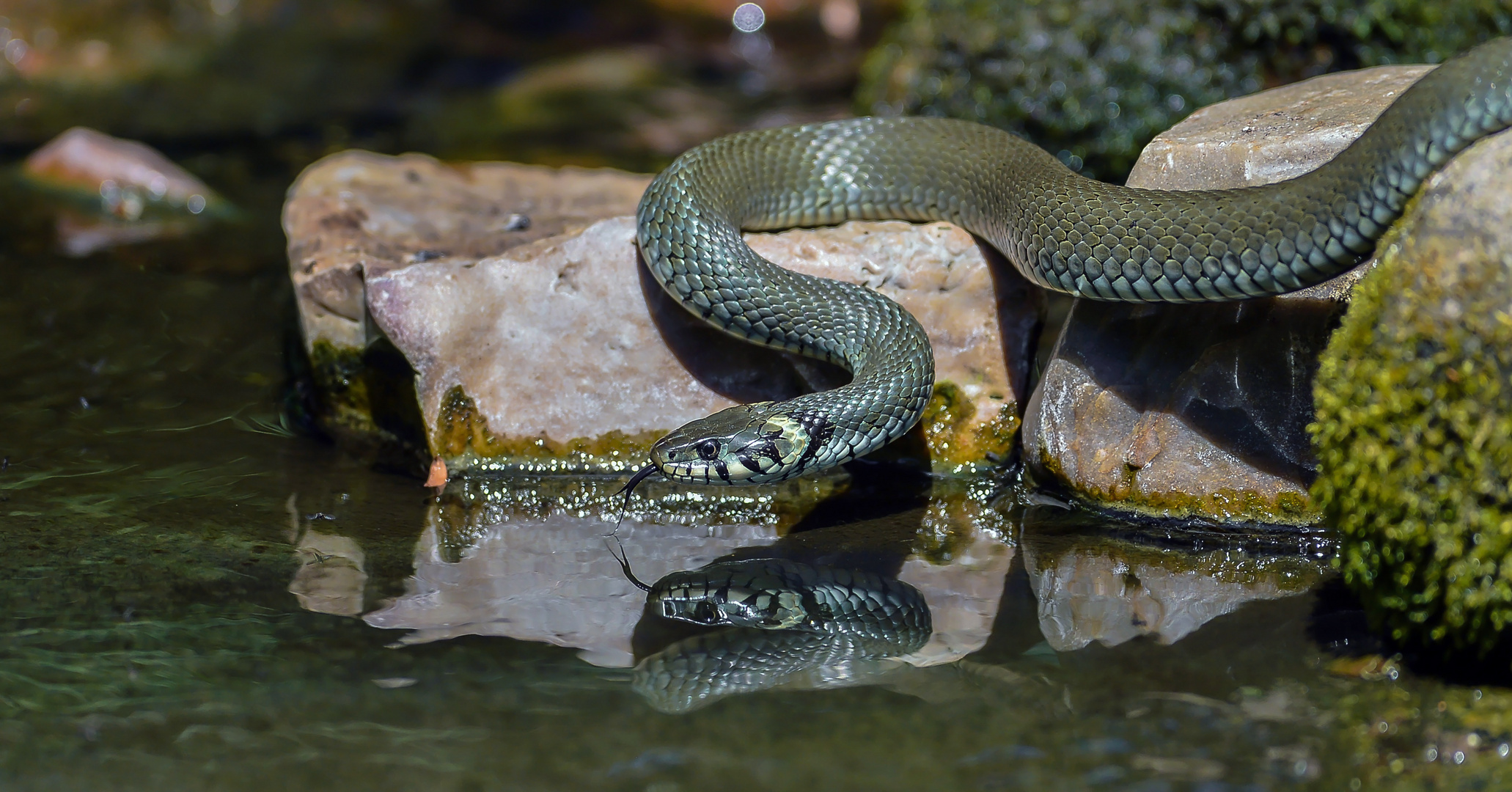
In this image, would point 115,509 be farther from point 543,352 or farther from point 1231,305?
point 1231,305

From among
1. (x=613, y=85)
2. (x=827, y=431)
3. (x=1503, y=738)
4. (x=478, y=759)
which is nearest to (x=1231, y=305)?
(x=827, y=431)

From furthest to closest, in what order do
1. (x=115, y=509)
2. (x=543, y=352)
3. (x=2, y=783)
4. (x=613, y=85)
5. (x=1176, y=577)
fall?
1. (x=613, y=85)
2. (x=543, y=352)
3. (x=115, y=509)
4. (x=1176, y=577)
5. (x=2, y=783)

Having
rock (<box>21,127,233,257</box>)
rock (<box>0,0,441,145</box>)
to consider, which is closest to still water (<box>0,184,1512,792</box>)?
rock (<box>21,127,233,257</box>)

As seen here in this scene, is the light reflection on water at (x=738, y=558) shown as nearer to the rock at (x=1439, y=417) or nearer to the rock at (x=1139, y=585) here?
the rock at (x=1139, y=585)

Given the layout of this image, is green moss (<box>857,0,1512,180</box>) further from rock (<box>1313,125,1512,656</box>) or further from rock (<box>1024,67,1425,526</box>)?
rock (<box>1313,125,1512,656</box>)

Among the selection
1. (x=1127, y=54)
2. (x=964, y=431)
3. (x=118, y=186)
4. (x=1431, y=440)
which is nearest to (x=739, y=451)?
(x=964, y=431)

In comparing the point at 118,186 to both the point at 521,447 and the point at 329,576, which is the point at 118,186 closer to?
the point at 521,447
